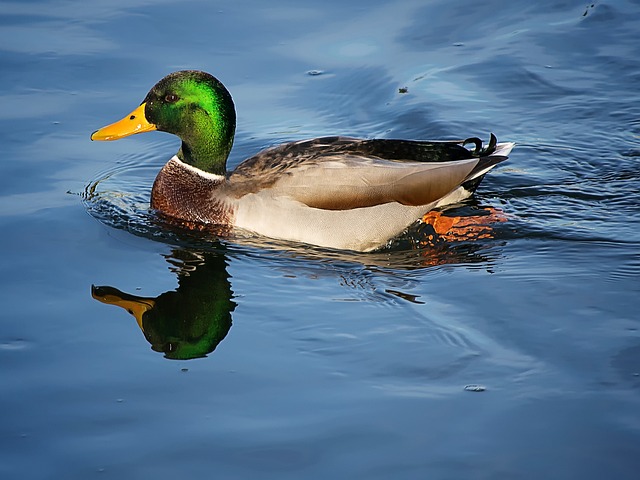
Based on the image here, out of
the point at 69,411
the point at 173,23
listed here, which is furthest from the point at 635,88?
the point at 69,411

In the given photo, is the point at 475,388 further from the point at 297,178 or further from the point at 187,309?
the point at 297,178

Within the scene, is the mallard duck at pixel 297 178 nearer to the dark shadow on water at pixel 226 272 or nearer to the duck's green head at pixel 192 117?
the duck's green head at pixel 192 117

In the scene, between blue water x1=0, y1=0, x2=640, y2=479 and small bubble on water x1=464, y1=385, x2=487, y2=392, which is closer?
blue water x1=0, y1=0, x2=640, y2=479

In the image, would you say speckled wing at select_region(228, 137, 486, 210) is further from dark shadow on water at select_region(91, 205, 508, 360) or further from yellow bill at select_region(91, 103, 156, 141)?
yellow bill at select_region(91, 103, 156, 141)

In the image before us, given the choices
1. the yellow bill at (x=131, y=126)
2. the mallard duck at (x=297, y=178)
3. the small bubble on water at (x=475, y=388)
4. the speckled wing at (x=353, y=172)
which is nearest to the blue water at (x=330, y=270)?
the small bubble on water at (x=475, y=388)

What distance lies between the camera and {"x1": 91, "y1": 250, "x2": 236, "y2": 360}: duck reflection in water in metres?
6.45

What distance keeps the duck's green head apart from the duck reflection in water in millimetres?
1098

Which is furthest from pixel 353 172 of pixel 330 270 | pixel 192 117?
pixel 192 117

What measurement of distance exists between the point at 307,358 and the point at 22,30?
6.51 metres

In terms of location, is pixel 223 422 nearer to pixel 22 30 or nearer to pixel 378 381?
pixel 378 381

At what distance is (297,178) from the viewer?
793cm

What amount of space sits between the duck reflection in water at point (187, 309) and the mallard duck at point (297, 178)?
0.62 m

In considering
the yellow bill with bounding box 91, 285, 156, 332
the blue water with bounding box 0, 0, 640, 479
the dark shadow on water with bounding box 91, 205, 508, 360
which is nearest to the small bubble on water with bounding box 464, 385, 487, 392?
the blue water with bounding box 0, 0, 640, 479

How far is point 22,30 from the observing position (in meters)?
11.2
